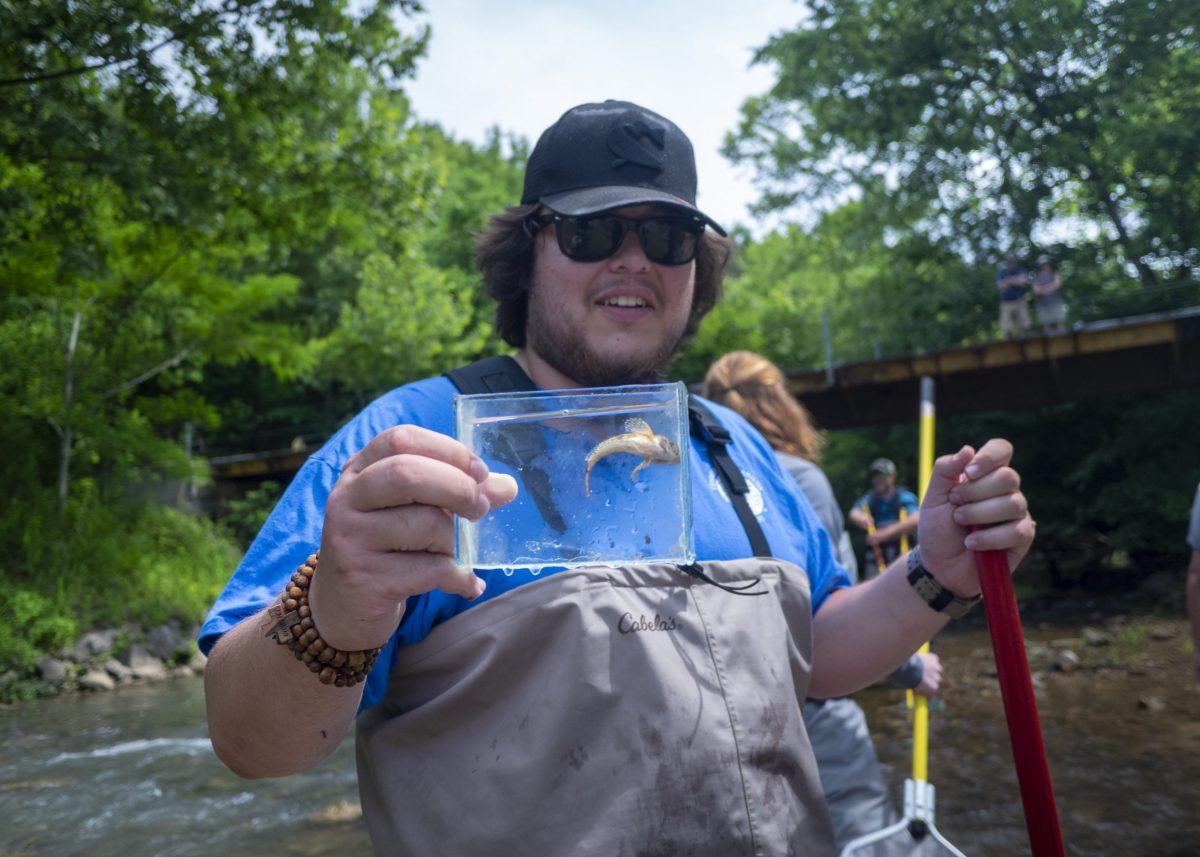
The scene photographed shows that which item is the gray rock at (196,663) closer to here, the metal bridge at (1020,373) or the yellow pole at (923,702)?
the metal bridge at (1020,373)

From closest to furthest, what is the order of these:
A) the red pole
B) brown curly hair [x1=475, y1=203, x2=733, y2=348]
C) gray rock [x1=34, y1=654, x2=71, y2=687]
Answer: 1. the red pole
2. brown curly hair [x1=475, y1=203, x2=733, y2=348]
3. gray rock [x1=34, y1=654, x2=71, y2=687]

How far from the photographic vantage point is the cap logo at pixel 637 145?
196 cm

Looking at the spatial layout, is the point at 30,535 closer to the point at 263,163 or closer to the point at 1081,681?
the point at 263,163

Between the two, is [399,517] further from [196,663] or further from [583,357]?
[196,663]

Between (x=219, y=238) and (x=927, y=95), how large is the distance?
14516mm

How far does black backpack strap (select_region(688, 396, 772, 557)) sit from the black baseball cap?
16.8 inches

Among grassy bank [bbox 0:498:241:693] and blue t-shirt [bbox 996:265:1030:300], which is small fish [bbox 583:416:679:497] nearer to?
grassy bank [bbox 0:498:241:693]

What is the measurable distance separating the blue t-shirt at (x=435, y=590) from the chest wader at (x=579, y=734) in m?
0.05

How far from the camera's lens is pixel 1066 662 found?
10297mm

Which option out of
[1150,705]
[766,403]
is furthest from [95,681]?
[1150,705]

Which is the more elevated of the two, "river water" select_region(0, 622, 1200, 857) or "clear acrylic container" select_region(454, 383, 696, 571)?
"clear acrylic container" select_region(454, 383, 696, 571)

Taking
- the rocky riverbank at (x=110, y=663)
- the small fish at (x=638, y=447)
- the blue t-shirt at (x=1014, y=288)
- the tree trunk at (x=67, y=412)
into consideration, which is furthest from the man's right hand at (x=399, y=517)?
the blue t-shirt at (x=1014, y=288)

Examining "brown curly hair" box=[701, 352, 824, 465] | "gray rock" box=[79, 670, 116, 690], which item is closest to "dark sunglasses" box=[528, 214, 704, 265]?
"brown curly hair" box=[701, 352, 824, 465]

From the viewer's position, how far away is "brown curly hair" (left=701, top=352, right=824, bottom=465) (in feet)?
13.3
